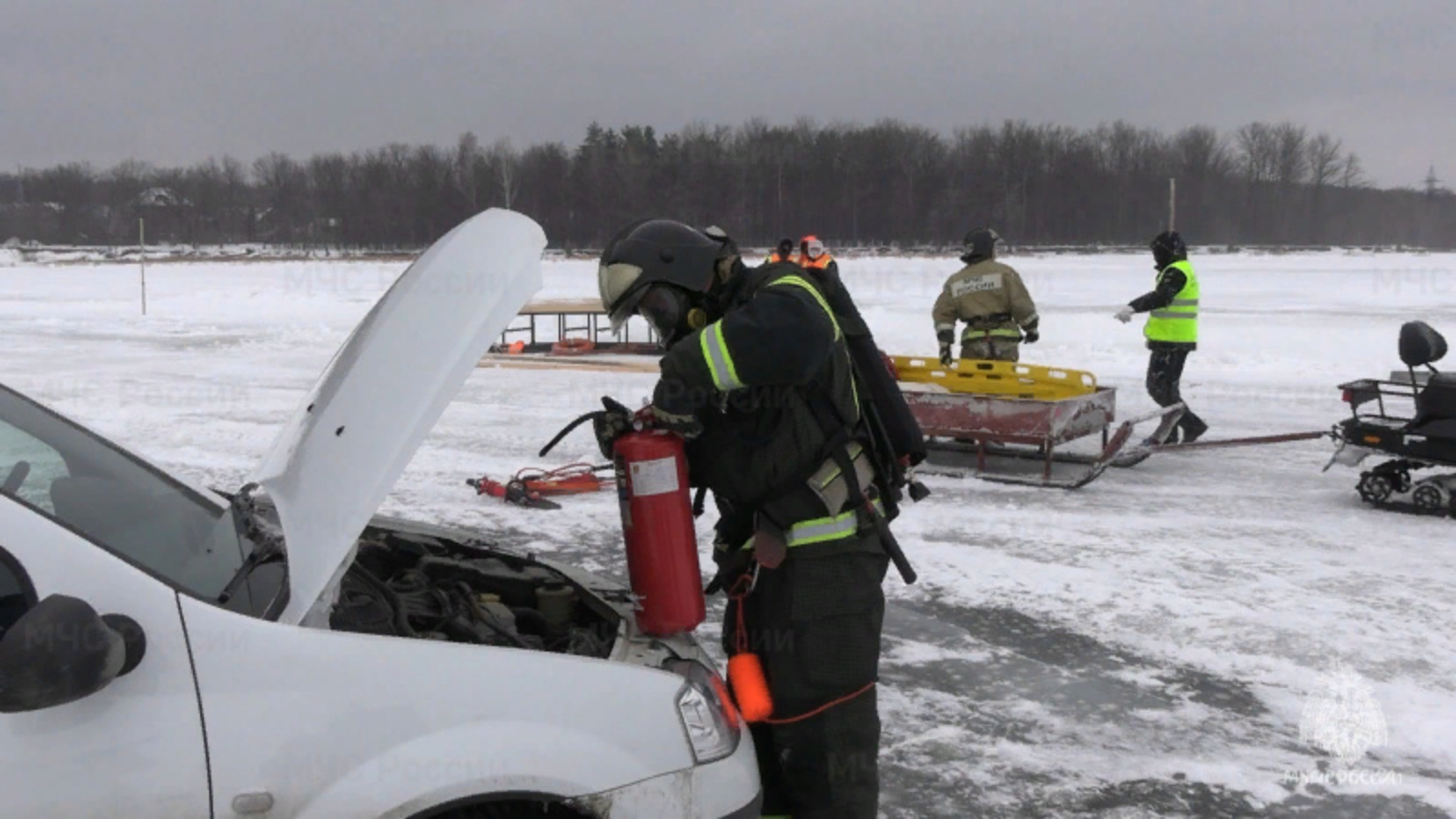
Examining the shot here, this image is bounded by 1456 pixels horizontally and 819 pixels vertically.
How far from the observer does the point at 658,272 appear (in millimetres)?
3076

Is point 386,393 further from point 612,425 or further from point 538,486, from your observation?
point 538,486

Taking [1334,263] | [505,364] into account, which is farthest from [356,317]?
[1334,263]

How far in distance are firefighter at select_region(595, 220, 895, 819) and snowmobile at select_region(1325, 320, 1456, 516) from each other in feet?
17.5

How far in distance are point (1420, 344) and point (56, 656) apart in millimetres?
7459

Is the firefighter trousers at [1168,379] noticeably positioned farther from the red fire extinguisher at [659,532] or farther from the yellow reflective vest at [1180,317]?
the red fire extinguisher at [659,532]

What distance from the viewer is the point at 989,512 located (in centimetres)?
748

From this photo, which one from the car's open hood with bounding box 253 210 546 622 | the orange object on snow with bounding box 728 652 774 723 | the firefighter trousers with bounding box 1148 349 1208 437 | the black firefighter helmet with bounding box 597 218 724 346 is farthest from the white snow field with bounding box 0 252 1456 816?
the orange object on snow with bounding box 728 652 774 723

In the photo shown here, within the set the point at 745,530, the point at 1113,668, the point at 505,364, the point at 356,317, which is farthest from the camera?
the point at 356,317

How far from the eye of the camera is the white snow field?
3949mm

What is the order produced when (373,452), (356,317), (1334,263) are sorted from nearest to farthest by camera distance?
(373,452) → (356,317) → (1334,263)

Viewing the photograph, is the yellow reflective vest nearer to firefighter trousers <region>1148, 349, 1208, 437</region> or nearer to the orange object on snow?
firefighter trousers <region>1148, 349, 1208, 437</region>

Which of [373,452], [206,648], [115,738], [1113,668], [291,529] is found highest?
[373,452]

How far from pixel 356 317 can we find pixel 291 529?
22350 millimetres

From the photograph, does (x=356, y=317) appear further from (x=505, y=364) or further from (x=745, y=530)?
(x=745, y=530)
